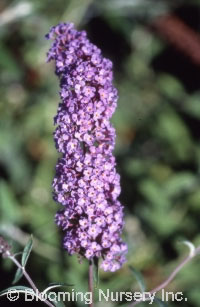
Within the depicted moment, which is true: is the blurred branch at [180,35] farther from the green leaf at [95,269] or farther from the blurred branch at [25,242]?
the green leaf at [95,269]

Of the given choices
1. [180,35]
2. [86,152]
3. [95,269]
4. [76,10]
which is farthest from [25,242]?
[180,35]

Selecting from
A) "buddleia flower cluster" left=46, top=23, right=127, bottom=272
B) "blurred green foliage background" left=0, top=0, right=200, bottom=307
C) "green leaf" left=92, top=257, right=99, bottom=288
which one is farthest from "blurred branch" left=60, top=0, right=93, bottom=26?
"green leaf" left=92, top=257, right=99, bottom=288

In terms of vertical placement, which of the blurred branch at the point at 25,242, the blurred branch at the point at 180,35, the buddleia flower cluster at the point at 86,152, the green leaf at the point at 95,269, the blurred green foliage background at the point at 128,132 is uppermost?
the blurred branch at the point at 180,35

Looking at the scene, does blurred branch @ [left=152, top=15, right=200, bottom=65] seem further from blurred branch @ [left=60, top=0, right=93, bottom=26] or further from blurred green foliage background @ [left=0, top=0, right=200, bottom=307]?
blurred branch @ [left=60, top=0, right=93, bottom=26]

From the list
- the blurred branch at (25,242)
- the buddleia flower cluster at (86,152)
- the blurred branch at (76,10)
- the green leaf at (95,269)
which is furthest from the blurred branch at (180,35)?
the green leaf at (95,269)

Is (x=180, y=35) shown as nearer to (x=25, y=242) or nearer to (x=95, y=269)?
(x=25, y=242)

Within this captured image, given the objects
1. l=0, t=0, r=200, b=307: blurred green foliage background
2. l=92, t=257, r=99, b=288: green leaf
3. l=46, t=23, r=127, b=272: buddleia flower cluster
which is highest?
l=0, t=0, r=200, b=307: blurred green foliage background

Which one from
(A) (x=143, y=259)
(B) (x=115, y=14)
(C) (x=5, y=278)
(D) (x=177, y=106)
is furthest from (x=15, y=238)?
(B) (x=115, y=14)
